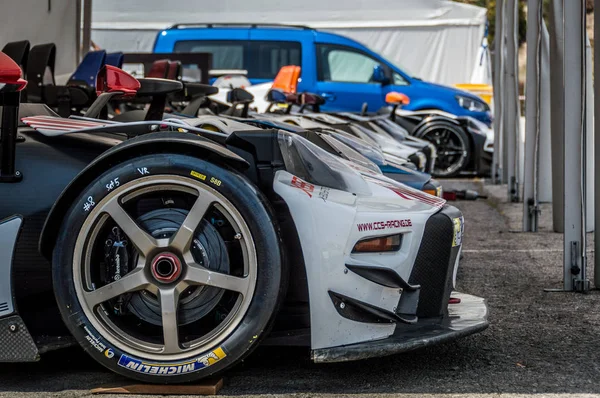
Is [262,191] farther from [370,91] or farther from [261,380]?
[370,91]

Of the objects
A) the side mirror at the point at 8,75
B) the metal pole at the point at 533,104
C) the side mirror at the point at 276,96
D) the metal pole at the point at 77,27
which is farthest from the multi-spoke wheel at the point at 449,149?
the side mirror at the point at 8,75

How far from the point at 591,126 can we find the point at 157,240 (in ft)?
21.7

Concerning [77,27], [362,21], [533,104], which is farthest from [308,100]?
[362,21]

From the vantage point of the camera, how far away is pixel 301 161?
3.55 m

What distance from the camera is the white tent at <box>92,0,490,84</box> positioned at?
65.6ft

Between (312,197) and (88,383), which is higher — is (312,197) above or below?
above

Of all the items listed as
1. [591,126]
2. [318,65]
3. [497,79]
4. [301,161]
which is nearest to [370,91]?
[318,65]

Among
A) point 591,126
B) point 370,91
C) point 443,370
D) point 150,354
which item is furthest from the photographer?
point 370,91

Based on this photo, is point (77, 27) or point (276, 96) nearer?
point (276, 96)

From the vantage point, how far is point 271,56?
16844mm

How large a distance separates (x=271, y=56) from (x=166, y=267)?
13745 millimetres

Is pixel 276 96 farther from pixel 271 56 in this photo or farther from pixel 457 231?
pixel 271 56

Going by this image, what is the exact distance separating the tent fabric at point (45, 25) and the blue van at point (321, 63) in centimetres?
492

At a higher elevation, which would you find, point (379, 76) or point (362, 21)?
point (362, 21)
